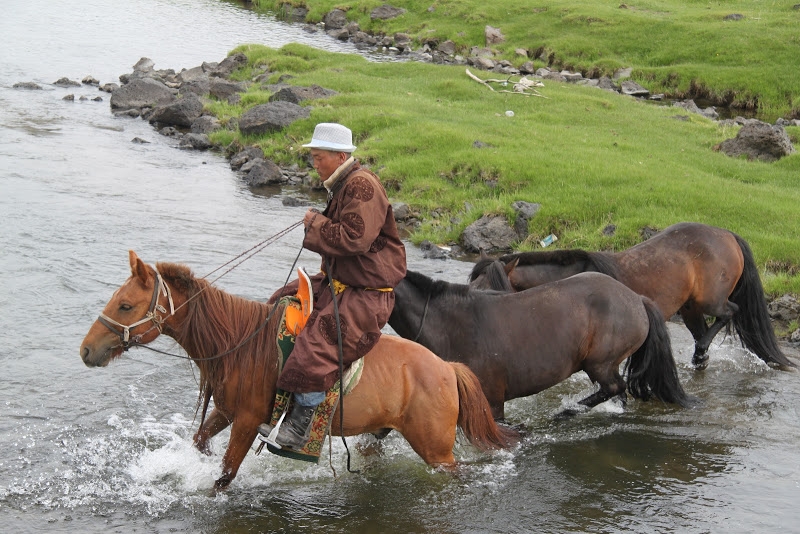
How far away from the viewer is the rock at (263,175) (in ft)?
57.3

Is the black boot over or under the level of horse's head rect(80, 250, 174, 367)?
under

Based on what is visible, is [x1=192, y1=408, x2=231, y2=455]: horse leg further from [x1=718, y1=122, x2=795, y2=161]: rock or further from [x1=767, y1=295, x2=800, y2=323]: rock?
[x1=718, y1=122, x2=795, y2=161]: rock

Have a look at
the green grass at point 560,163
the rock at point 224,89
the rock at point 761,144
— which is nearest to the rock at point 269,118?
the green grass at point 560,163

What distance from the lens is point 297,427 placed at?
6.23 m

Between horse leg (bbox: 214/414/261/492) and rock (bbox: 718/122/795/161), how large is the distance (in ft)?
45.3

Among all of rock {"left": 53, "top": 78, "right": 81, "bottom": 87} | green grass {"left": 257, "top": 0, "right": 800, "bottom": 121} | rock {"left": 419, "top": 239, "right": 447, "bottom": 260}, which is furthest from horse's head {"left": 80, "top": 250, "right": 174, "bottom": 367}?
green grass {"left": 257, "top": 0, "right": 800, "bottom": 121}

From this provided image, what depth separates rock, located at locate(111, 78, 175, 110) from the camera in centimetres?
2398

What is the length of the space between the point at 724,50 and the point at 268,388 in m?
29.4

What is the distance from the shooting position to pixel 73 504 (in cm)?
660

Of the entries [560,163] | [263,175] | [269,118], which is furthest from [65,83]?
[560,163]

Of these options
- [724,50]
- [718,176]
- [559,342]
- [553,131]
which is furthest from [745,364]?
[724,50]

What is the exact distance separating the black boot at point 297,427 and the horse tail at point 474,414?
1.16m

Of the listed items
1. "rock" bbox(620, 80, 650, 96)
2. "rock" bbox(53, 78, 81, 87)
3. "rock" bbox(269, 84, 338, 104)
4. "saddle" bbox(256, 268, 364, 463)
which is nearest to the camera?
"saddle" bbox(256, 268, 364, 463)

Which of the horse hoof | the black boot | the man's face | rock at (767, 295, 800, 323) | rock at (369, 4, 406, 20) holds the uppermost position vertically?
rock at (369, 4, 406, 20)
